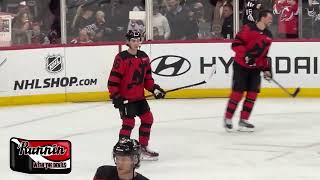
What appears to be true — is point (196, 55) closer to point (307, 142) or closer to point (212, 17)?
point (212, 17)

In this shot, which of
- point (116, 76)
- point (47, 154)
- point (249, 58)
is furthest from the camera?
point (249, 58)

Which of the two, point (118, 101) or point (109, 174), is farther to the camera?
point (118, 101)

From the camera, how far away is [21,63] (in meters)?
10.7

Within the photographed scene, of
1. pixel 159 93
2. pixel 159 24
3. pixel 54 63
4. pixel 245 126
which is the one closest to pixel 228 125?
pixel 245 126

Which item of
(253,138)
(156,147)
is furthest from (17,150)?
(253,138)

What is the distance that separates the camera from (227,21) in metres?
11.6

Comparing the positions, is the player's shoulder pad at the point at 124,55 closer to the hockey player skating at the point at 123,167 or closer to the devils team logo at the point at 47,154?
the devils team logo at the point at 47,154

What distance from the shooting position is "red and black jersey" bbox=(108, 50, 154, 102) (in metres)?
6.66

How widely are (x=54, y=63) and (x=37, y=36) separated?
0.63 metres

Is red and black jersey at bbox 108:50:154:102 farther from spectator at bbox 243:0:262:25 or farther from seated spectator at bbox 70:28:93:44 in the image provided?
spectator at bbox 243:0:262:25

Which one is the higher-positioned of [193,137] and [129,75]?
[129,75]

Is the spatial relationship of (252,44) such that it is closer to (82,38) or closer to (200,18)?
(200,18)

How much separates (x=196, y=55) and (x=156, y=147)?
3654 millimetres

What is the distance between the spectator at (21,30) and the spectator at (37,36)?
0.22 ft
